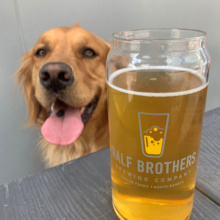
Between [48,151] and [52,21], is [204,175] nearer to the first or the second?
[48,151]

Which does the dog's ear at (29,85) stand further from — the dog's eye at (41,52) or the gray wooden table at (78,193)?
the gray wooden table at (78,193)

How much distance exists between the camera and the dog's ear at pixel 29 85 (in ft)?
4.50

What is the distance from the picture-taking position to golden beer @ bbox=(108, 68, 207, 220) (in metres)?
0.36

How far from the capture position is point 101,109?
125 centimetres

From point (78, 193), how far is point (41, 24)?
1.17m

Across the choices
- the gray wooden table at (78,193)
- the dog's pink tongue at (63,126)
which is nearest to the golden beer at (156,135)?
the gray wooden table at (78,193)

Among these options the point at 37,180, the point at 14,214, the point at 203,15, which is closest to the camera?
the point at 14,214

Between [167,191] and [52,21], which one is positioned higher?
[52,21]

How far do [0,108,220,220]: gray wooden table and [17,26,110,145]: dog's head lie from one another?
44cm

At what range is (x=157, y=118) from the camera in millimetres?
355

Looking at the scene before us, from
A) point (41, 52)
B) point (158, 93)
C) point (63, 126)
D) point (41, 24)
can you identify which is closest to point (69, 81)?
point (63, 126)

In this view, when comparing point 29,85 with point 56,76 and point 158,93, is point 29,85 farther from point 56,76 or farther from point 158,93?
point 158,93

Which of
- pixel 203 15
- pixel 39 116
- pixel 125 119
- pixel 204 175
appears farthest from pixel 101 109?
pixel 203 15

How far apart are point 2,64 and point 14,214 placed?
115 centimetres
